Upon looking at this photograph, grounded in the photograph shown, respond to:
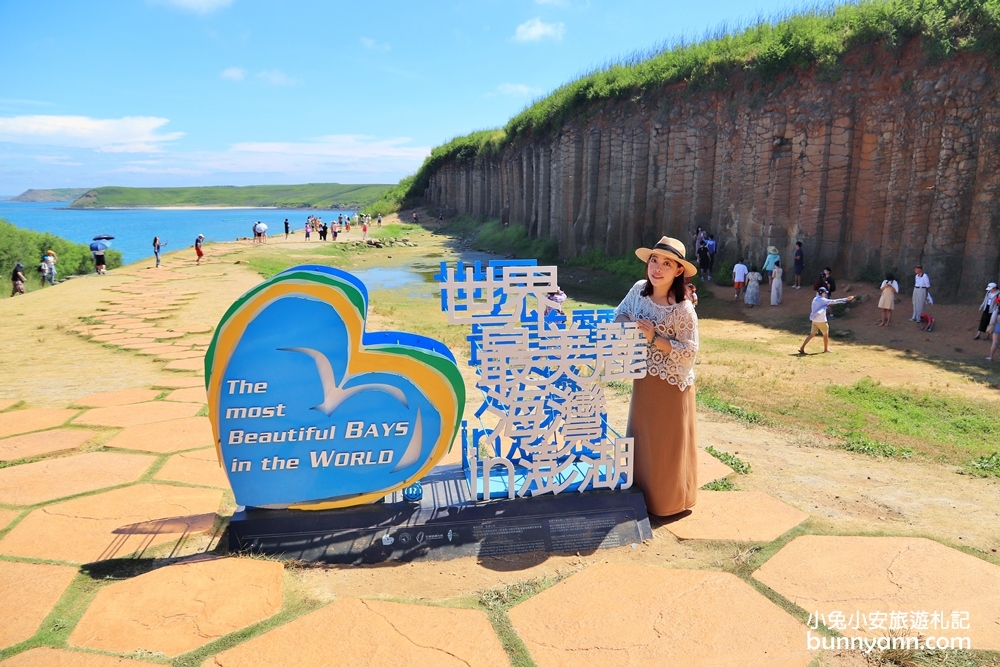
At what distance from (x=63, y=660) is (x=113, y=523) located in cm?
122

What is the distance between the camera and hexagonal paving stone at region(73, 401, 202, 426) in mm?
5316

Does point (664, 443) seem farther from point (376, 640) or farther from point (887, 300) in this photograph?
point (887, 300)

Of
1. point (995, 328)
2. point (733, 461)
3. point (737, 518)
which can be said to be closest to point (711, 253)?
point (995, 328)

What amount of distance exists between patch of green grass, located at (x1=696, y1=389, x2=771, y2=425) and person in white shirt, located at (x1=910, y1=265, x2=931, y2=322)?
7.22 meters

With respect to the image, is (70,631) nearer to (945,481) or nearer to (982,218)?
(945,481)

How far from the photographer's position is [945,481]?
15.5ft

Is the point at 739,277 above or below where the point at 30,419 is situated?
above

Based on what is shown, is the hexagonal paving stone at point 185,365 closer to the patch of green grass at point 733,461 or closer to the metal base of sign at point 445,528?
the metal base of sign at point 445,528

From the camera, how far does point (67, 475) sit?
4.26m

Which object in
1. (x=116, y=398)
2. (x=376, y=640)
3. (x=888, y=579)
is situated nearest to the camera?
(x=376, y=640)

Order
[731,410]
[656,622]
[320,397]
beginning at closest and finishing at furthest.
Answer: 1. [656,622]
2. [320,397]
3. [731,410]

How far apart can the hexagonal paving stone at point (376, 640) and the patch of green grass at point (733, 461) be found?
2.53 meters

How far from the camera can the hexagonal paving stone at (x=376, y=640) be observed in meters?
2.60

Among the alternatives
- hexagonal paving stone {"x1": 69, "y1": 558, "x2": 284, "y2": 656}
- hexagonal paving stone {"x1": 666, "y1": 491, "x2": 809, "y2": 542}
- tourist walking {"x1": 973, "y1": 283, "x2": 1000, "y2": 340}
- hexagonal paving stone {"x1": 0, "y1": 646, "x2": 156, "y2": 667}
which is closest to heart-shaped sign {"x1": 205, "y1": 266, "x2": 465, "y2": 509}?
hexagonal paving stone {"x1": 69, "y1": 558, "x2": 284, "y2": 656}
